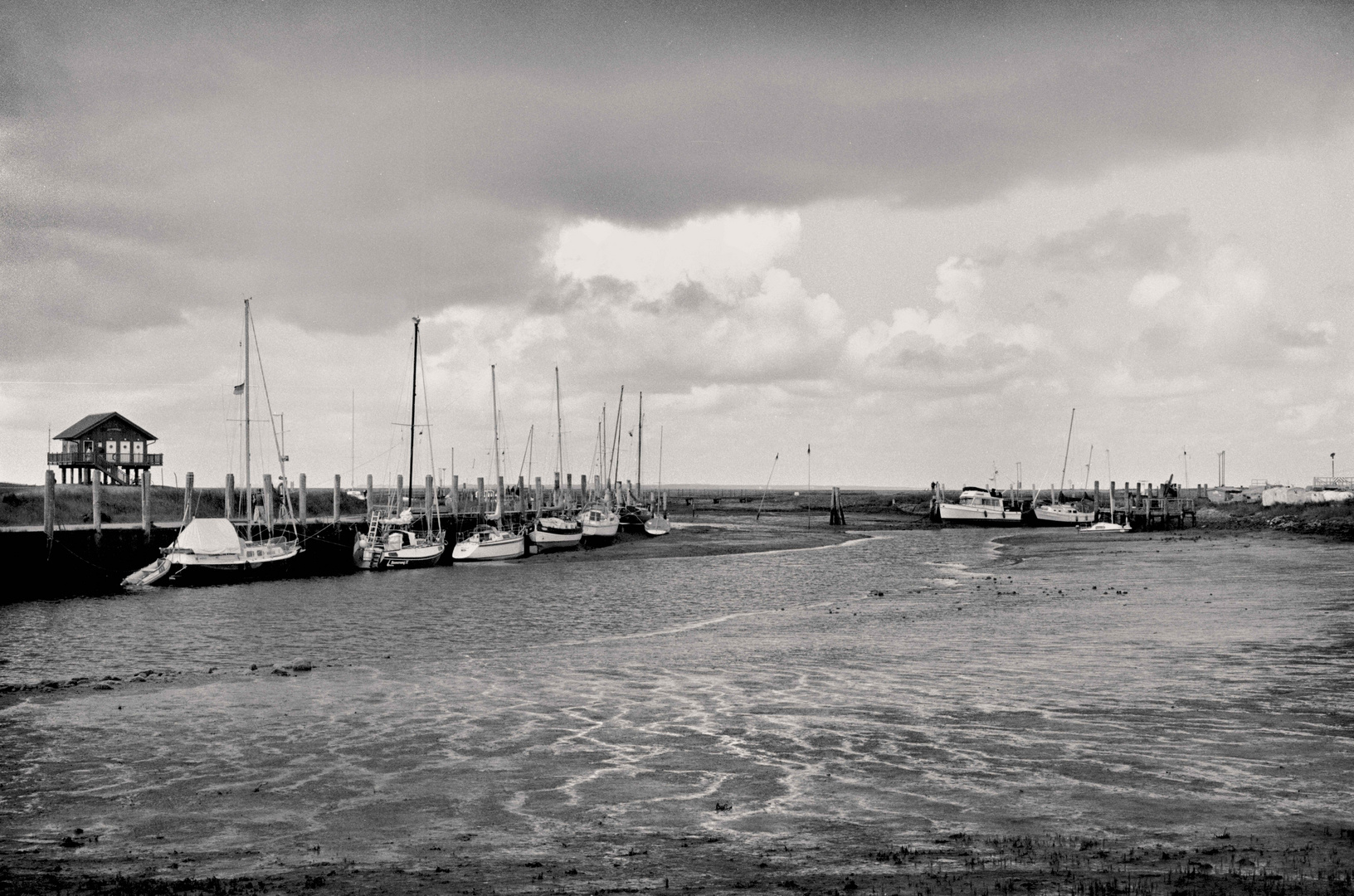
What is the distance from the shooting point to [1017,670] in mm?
23438

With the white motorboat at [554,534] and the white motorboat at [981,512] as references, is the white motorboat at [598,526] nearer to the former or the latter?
the white motorboat at [554,534]

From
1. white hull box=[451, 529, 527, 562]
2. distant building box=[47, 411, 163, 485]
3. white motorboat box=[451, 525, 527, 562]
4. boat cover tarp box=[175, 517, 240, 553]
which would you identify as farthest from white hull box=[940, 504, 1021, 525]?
boat cover tarp box=[175, 517, 240, 553]

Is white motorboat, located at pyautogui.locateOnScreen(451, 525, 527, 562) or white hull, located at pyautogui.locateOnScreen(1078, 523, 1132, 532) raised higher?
white motorboat, located at pyautogui.locateOnScreen(451, 525, 527, 562)

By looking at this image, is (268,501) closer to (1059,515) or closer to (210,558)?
(210,558)

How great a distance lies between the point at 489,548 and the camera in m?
70.9

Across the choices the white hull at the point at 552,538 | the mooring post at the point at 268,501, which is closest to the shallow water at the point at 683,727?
the mooring post at the point at 268,501

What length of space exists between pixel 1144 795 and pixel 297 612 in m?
34.4

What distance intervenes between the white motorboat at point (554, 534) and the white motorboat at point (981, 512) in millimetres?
61300

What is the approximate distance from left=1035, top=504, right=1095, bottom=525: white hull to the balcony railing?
94.5 metres

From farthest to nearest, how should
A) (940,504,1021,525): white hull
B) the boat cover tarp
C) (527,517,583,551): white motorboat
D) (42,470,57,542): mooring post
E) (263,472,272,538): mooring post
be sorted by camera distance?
(940,504,1021,525): white hull < (527,517,583,551): white motorboat < (263,472,272,538): mooring post < the boat cover tarp < (42,470,57,542): mooring post

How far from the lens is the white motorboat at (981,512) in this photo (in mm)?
130000

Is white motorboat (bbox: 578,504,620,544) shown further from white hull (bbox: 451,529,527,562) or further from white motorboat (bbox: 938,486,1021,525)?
white motorboat (bbox: 938,486,1021,525)

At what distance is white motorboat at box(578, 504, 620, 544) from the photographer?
89.1m

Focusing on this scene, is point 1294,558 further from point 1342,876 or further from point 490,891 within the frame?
point 490,891
